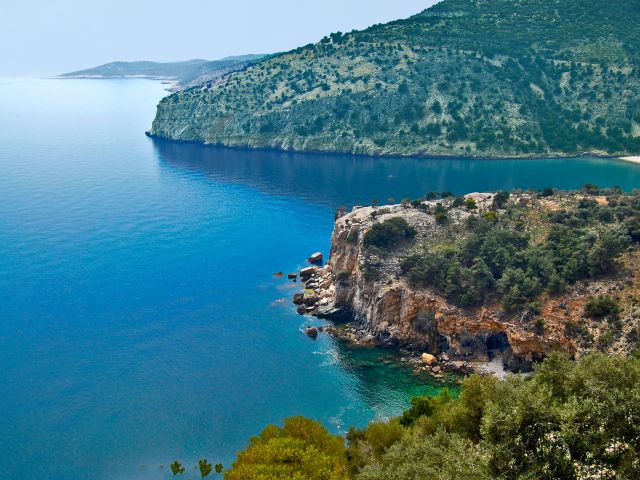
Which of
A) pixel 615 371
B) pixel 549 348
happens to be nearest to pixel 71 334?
pixel 549 348

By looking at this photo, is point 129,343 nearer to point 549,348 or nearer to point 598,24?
point 549,348

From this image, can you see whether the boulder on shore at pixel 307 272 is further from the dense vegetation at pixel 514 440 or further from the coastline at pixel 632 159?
the coastline at pixel 632 159

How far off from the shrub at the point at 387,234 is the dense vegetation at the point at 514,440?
35.8 meters

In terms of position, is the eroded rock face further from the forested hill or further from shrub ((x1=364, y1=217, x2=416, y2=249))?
the forested hill

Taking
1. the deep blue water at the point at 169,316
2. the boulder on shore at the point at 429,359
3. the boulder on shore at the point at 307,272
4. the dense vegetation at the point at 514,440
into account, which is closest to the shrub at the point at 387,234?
the deep blue water at the point at 169,316

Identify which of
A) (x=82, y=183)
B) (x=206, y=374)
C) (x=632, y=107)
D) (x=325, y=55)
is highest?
(x=325, y=55)

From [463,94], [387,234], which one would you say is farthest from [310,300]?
[463,94]

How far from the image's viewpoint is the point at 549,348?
56.3m

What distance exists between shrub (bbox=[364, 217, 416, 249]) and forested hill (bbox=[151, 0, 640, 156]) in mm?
96859

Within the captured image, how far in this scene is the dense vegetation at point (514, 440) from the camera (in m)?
24.8

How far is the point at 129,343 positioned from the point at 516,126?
138 m

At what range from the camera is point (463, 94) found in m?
177

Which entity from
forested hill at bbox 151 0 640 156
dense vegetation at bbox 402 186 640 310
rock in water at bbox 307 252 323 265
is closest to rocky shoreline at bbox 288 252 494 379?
rock in water at bbox 307 252 323 265

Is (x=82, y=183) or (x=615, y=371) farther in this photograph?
(x=82, y=183)
